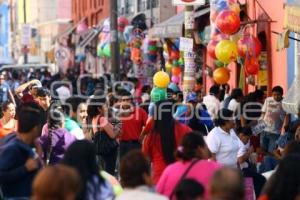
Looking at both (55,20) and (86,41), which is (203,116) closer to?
(86,41)

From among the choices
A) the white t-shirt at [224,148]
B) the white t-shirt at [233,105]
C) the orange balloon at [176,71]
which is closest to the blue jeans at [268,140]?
the white t-shirt at [233,105]

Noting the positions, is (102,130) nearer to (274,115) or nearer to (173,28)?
(274,115)

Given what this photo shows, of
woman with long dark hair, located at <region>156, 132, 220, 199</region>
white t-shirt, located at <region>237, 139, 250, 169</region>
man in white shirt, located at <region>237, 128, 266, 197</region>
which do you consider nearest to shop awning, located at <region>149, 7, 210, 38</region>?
man in white shirt, located at <region>237, 128, 266, 197</region>

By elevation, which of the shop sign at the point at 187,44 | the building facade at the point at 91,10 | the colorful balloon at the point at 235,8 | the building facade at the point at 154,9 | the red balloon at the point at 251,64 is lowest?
the red balloon at the point at 251,64

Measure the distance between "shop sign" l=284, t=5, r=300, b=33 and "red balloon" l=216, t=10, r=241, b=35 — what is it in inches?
188

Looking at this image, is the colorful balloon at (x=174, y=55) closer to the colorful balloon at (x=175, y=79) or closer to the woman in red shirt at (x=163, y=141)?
the colorful balloon at (x=175, y=79)

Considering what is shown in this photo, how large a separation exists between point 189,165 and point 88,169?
893 mm

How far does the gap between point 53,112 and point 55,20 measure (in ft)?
191

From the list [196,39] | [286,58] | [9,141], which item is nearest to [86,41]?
[196,39]

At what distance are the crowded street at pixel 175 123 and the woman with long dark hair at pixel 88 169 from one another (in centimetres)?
1

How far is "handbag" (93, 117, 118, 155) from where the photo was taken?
14.7 m

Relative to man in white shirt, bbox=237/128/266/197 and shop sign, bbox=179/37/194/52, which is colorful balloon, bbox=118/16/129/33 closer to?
shop sign, bbox=179/37/194/52

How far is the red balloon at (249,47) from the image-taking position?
20.3 metres

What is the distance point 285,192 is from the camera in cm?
741
